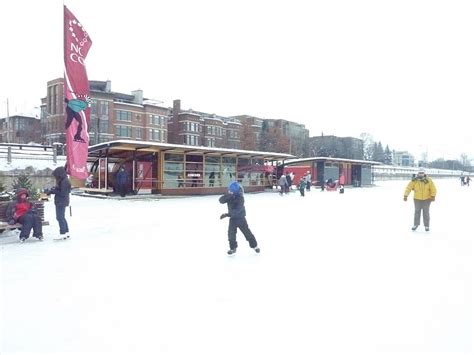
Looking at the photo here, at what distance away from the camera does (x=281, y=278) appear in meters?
5.41

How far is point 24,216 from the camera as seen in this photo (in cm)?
795

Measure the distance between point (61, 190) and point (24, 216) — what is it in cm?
86

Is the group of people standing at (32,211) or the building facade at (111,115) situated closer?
the group of people standing at (32,211)

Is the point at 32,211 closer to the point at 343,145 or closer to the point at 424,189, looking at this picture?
the point at 424,189

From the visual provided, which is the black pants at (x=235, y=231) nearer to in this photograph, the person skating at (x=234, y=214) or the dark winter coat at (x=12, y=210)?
the person skating at (x=234, y=214)

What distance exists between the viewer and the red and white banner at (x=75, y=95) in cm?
925

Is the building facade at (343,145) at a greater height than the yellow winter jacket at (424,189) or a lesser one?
greater

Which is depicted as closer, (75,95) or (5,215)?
(5,215)

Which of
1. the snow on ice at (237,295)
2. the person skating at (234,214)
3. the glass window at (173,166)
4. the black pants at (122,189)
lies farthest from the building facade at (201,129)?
the person skating at (234,214)

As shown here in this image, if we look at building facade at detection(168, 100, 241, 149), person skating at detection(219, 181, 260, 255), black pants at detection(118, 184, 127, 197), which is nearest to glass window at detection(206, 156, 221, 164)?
black pants at detection(118, 184, 127, 197)

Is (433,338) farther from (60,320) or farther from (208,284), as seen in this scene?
(60,320)

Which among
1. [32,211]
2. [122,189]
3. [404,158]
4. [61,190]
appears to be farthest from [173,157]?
[404,158]

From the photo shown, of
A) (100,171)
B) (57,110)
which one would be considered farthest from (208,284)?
(57,110)

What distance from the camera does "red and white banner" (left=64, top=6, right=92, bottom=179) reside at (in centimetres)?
925
